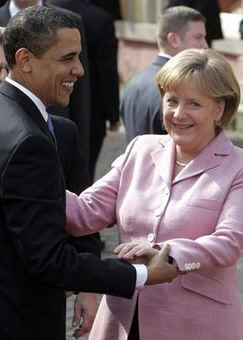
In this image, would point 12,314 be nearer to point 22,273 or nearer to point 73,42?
point 22,273

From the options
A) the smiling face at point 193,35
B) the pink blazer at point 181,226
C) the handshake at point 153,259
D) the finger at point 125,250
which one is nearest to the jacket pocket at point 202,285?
the pink blazer at point 181,226

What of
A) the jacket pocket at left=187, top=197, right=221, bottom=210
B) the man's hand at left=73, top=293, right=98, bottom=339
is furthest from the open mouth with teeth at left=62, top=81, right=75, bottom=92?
the man's hand at left=73, top=293, right=98, bottom=339

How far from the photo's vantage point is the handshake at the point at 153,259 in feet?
14.5

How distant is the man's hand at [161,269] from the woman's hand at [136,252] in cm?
2

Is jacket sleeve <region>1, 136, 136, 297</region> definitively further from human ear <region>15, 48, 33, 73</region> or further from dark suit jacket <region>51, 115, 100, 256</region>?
dark suit jacket <region>51, 115, 100, 256</region>

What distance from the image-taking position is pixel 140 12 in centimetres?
1666

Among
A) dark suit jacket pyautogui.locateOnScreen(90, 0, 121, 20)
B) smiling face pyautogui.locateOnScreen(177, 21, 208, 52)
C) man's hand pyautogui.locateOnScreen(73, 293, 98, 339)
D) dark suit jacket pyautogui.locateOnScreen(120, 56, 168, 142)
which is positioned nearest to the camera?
man's hand pyautogui.locateOnScreen(73, 293, 98, 339)

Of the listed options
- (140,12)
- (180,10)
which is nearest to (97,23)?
(180,10)

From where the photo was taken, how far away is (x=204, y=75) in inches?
184

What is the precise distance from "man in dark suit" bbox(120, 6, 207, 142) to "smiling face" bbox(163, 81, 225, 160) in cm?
225

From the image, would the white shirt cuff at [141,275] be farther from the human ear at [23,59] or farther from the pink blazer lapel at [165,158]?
the human ear at [23,59]

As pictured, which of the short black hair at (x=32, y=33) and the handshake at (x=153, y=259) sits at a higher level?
the short black hair at (x=32, y=33)

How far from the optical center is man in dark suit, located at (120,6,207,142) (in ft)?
23.4

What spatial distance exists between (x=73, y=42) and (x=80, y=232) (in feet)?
2.67
